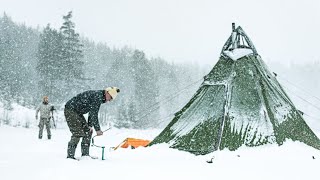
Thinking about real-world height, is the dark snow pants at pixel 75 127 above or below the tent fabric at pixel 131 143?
above

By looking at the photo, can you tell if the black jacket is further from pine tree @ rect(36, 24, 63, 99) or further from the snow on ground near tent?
pine tree @ rect(36, 24, 63, 99)

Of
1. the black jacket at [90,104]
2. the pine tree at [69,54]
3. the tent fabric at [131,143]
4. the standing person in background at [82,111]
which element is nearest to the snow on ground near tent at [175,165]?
the standing person in background at [82,111]

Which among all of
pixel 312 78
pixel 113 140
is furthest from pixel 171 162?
pixel 312 78

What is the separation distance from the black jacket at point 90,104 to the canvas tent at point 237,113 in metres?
2.55

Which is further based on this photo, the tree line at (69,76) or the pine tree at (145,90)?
the pine tree at (145,90)

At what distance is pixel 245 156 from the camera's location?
328 inches

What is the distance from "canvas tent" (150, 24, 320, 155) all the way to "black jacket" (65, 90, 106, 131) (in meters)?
2.55

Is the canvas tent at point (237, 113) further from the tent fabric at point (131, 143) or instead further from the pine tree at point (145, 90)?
the pine tree at point (145, 90)

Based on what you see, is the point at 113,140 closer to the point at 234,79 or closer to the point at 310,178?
the point at 234,79

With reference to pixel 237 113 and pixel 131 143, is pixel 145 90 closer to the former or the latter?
pixel 131 143

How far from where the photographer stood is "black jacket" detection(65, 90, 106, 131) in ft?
25.3

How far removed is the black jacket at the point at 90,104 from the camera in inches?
304

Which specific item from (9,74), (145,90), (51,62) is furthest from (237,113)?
(145,90)

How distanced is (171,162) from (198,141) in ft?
4.29
